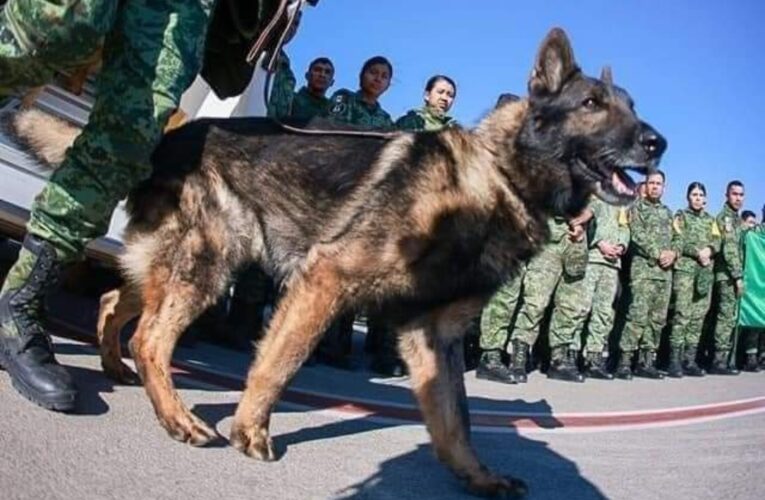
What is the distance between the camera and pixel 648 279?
8.05 m

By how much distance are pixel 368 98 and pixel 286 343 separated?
3.68m

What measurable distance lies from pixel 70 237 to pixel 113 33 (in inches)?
29.6

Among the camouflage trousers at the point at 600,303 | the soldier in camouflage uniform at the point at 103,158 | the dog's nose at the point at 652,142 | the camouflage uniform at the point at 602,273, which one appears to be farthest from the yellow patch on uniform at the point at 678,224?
the soldier in camouflage uniform at the point at 103,158

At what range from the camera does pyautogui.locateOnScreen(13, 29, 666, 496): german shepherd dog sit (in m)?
2.64

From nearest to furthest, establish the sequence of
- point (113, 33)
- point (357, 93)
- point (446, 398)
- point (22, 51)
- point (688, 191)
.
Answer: point (22, 51) < point (113, 33) < point (446, 398) < point (357, 93) < point (688, 191)

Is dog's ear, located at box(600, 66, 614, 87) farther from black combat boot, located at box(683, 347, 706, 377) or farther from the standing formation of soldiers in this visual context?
black combat boot, located at box(683, 347, 706, 377)

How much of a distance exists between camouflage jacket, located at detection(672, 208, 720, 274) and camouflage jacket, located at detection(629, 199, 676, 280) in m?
0.50

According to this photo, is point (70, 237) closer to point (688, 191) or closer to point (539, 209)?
point (539, 209)

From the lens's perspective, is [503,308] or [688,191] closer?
[503,308]

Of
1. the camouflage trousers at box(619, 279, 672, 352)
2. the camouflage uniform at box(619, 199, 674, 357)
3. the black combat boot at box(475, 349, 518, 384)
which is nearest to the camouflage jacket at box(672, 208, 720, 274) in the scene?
the camouflage uniform at box(619, 199, 674, 357)

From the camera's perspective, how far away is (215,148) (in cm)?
297

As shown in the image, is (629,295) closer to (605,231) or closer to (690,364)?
(605,231)

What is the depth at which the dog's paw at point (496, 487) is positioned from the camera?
2.48m

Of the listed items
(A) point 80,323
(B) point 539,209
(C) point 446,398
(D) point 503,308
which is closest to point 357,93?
(D) point 503,308
